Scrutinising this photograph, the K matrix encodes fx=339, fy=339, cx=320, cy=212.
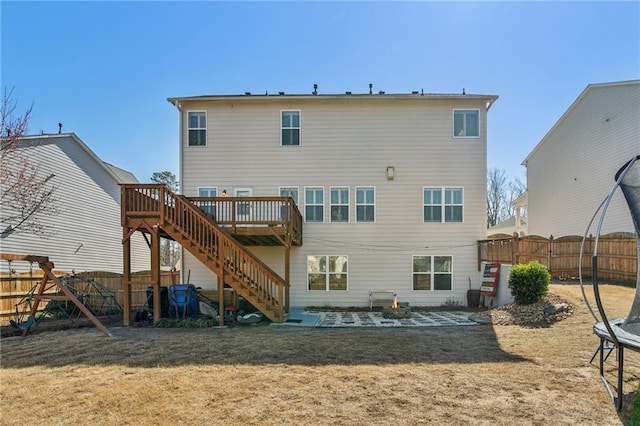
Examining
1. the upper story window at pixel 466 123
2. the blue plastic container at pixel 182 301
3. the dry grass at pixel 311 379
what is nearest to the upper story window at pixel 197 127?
the blue plastic container at pixel 182 301

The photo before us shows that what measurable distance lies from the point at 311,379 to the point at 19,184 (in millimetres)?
12705

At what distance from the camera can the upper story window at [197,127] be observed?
12688 mm

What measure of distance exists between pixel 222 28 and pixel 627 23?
12437 mm

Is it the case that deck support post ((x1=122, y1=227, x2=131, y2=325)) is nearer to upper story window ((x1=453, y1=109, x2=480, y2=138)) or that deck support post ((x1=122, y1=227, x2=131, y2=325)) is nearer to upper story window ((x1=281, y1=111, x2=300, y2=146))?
upper story window ((x1=281, y1=111, x2=300, y2=146))

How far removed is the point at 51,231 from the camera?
1352 cm

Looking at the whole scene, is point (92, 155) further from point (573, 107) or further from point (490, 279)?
point (573, 107)

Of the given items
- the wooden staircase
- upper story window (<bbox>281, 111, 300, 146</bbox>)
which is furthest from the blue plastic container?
upper story window (<bbox>281, 111, 300, 146</bbox>)

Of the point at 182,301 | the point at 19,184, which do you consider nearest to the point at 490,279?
the point at 182,301

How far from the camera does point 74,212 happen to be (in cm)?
1487

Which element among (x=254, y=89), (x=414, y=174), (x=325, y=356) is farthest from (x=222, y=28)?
(x=325, y=356)

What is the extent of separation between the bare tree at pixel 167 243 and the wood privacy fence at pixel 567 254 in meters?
27.5

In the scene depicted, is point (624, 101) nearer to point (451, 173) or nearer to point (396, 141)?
point (451, 173)

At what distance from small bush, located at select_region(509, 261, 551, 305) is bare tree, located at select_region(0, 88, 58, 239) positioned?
15128 millimetres

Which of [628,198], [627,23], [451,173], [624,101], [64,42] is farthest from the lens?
[624,101]
